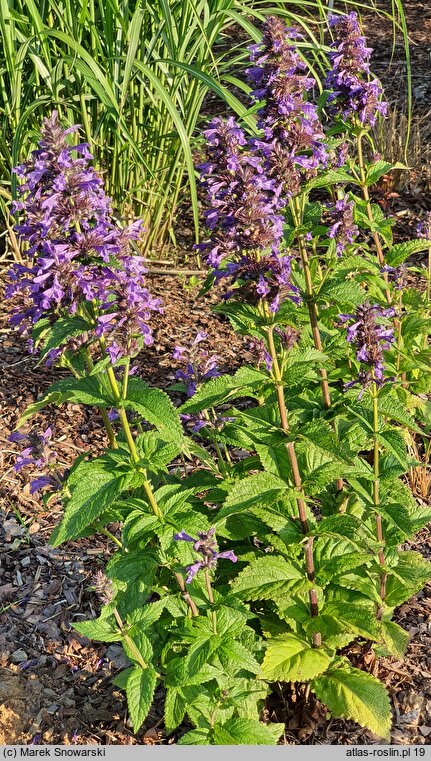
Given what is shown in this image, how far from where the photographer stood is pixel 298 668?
2.46 m

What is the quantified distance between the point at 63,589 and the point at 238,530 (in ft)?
3.70

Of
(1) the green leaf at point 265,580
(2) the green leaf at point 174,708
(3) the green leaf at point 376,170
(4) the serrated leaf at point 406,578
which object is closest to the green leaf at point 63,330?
(1) the green leaf at point 265,580

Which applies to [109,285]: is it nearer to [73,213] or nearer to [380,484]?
[73,213]

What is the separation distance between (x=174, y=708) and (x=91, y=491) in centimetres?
76

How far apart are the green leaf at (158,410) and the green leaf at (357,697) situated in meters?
1.04

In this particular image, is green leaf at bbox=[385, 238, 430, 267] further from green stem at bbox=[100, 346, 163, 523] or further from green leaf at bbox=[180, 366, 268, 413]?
green stem at bbox=[100, 346, 163, 523]

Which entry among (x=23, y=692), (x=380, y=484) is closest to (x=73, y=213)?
(x=380, y=484)

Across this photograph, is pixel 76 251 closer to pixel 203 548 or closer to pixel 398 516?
pixel 203 548

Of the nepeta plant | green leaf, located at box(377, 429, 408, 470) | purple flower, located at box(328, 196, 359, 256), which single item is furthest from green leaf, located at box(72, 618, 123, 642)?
purple flower, located at box(328, 196, 359, 256)

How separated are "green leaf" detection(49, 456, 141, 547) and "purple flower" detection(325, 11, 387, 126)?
1865 mm

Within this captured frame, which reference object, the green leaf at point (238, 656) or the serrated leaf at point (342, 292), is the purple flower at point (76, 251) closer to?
the serrated leaf at point (342, 292)

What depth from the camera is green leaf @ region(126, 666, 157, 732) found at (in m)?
2.24

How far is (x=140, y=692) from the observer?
2.29m

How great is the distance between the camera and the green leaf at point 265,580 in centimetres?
241
